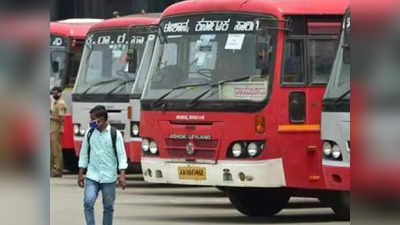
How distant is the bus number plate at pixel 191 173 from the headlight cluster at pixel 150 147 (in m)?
0.59

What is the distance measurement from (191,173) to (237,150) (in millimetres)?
679

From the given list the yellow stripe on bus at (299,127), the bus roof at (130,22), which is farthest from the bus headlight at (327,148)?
A: the bus roof at (130,22)

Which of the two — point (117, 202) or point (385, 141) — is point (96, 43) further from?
point (385, 141)

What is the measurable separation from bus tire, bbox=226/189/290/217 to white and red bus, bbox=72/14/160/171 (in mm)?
4187

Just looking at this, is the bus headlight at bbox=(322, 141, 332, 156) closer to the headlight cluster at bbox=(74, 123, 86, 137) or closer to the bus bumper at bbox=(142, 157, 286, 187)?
the bus bumper at bbox=(142, 157, 286, 187)

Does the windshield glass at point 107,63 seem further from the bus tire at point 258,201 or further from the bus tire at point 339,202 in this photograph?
the bus tire at point 339,202

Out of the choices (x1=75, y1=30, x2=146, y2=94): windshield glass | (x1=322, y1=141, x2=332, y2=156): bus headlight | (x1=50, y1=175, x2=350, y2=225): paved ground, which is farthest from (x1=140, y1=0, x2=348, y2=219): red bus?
(x1=75, y1=30, x2=146, y2=94): windshield glass

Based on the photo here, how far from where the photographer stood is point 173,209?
15.6 metres

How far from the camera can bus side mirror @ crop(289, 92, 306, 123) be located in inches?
503

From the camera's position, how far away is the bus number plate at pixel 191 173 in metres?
12.9

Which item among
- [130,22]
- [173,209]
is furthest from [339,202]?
[130,22]

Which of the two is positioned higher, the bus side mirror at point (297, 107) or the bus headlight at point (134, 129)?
the bus side mirror at point (297, 107)

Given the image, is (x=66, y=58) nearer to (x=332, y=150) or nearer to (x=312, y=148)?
(x=312, y=148)

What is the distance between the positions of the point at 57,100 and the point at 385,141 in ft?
57.5
